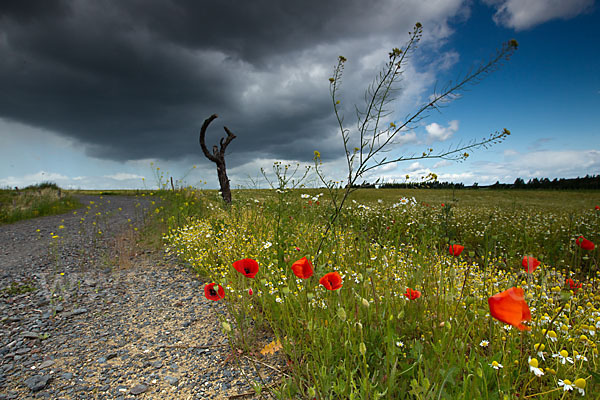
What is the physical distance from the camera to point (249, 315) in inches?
143

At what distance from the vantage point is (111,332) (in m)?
3.79

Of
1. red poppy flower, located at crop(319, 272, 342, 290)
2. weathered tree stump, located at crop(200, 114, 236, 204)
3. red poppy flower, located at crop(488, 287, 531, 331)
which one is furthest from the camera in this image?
weathered tree stump, located at crop(200, 114, 236, 204)

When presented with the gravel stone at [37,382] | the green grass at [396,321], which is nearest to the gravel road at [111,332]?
the gravel stone at [37,382]

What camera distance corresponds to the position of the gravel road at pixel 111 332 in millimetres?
2756

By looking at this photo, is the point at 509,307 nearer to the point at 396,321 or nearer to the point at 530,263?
the point at 530,263

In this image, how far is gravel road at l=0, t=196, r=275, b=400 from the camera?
2756 mm

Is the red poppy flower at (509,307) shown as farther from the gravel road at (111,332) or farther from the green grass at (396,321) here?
the gravel road at (111,332)

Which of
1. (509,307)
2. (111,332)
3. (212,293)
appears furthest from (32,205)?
(509,307)

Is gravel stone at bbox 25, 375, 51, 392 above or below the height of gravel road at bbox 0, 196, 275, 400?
below

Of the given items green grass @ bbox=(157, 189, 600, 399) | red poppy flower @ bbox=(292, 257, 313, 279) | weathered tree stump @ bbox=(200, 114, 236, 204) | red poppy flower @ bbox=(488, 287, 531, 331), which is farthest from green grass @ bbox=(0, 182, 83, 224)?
red poppy flower @ bbox=(488, 287, 531, 331)

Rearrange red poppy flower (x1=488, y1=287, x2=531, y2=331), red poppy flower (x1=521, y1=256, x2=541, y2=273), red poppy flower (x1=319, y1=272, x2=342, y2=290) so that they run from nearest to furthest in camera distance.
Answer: red poppy flower (x1=488, y1=287, x2=531, y2=331) → red poppy flower (x1=521, y1=256, x2=541, y2=273) → red poppy flower (x1=319, y1=272, x2=342, y2=290)

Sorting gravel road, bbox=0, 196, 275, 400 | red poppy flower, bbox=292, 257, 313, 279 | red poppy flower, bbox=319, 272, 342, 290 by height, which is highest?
red poppy flower, bbox=292, 257, 313, 279

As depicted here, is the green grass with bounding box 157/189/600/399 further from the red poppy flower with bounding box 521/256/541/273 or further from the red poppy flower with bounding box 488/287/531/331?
the red poppy flower with bounding box 488/287/531/331

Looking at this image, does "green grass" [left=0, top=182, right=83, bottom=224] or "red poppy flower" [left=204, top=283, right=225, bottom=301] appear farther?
"green grass" [left=0, top=182, right=83, bottom=224]
